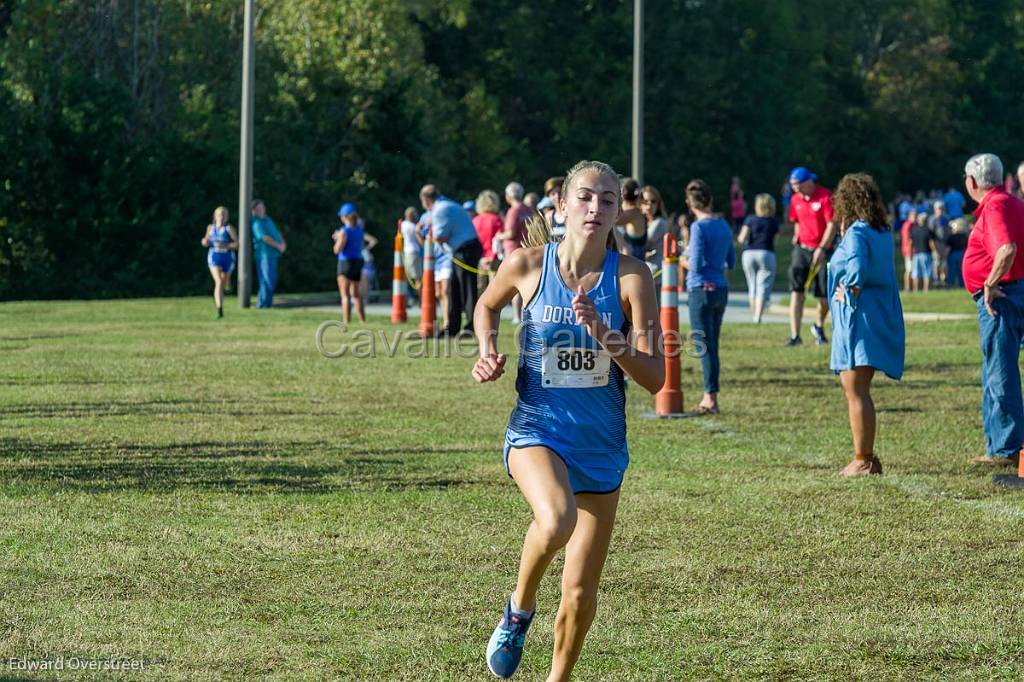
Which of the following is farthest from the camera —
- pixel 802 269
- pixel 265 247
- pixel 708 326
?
pixel 265 247

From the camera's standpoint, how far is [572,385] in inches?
243

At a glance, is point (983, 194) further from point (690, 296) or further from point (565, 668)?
point (565, 668)

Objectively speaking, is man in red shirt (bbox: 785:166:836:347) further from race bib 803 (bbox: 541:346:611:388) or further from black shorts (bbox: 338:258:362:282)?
race bib 803 (bbox: 541:346:611:388)

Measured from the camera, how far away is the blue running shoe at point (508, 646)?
6.12 m

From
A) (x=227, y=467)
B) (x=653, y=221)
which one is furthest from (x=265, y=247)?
(x=227, y=467)

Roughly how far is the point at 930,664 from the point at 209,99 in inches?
1480

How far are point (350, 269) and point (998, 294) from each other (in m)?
15.0

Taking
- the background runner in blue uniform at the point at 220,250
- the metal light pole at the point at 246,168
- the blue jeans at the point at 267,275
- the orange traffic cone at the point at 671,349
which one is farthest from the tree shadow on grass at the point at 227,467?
the metal light pole at the point at 246,168

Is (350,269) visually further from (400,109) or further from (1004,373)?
(400,109)

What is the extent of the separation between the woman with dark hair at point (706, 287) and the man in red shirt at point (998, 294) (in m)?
3.20

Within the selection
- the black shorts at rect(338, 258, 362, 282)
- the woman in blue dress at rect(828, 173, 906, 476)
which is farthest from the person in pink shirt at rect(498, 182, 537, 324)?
the woman in blue dress at rect(828, 173, 906, 476)

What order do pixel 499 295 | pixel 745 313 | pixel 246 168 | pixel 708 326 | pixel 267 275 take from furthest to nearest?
pixel 246 168, pixel 267 275, pixel 745 313, pixel 708 326, pixel 499 295

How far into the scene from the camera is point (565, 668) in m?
6.03

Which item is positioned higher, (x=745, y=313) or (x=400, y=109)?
(x=400, y=109)
